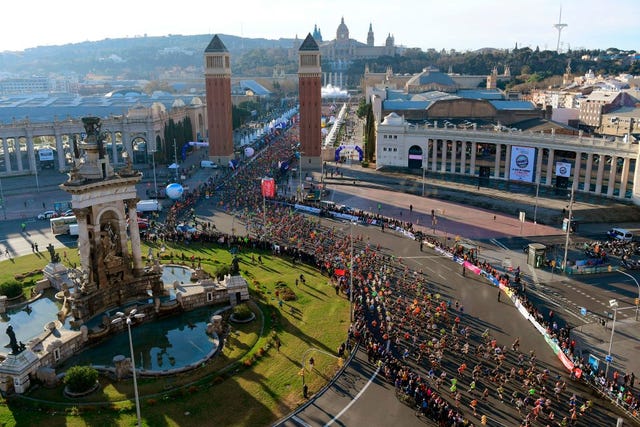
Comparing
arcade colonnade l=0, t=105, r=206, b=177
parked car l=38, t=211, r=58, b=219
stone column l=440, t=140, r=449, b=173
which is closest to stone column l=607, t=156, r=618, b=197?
stone column l=440, t=140, r=449, b=173

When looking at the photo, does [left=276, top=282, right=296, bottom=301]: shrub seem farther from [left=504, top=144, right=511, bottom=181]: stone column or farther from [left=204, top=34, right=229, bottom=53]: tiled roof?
[left=204, top=34, right=229, bottom=53]: tiled roof

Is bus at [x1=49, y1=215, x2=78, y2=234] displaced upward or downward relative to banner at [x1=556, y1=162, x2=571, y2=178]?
downward

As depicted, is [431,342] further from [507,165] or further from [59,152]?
[59,152]

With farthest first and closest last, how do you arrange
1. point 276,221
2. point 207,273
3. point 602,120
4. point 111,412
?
point 602,120 → point 276,221 → point 207,273 → point 111,412

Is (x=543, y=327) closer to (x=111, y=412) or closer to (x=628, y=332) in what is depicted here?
(x=628, y=332)

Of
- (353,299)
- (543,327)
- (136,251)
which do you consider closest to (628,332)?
(543,327)

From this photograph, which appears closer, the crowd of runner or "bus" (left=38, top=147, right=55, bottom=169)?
the crowd of runner
